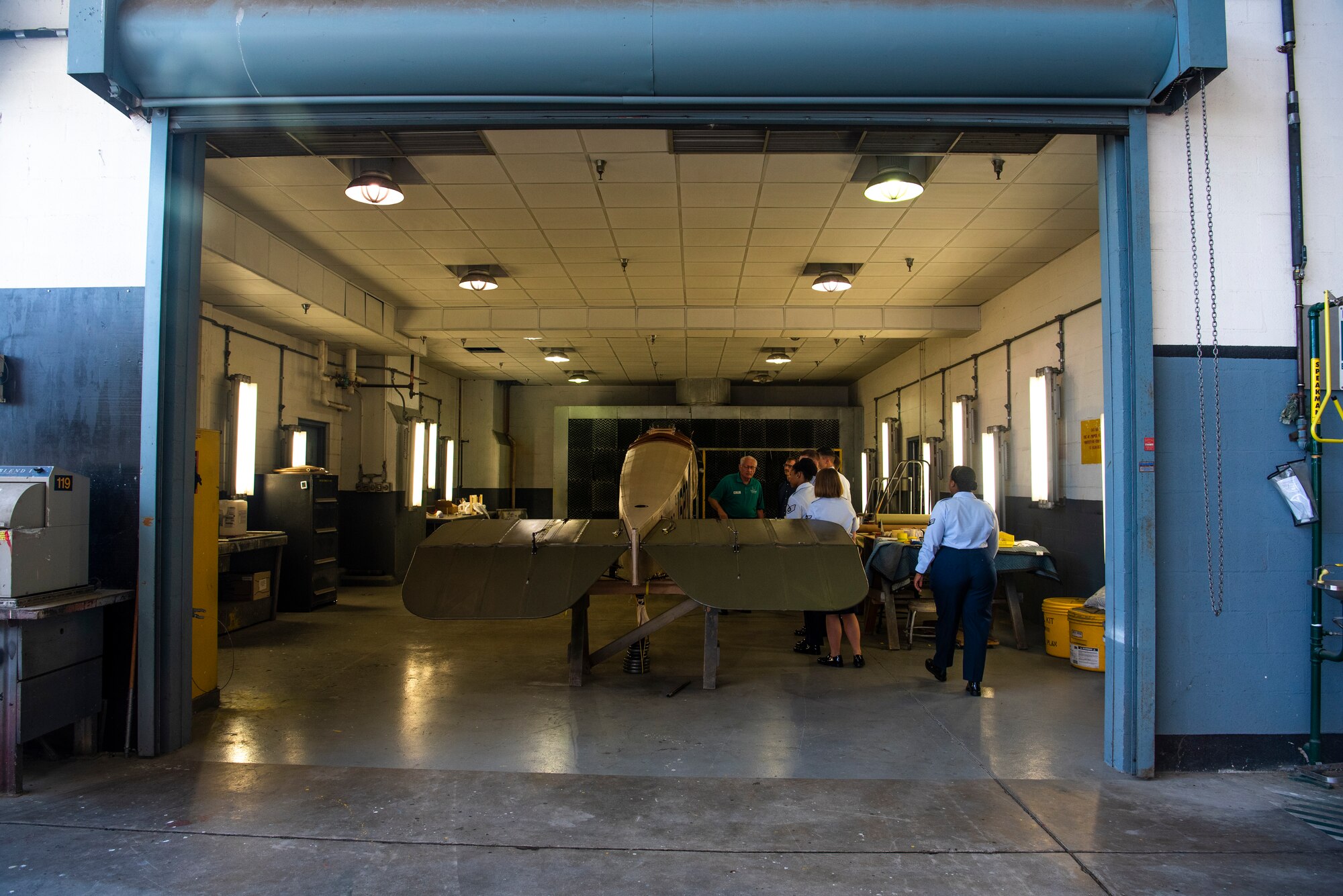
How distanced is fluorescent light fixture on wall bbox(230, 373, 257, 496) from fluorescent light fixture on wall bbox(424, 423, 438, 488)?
12.2 feet

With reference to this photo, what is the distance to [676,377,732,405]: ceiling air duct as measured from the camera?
1634 cm

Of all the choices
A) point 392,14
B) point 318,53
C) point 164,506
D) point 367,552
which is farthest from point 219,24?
point 367,552

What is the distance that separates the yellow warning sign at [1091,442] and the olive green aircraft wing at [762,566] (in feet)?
10.4

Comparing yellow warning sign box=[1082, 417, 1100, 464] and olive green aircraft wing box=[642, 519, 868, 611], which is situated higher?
yellow warning sign box=[1082, 417, 1100, 464]

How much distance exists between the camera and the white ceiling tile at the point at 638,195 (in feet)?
20.2

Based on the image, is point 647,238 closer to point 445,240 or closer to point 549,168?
point 549,168

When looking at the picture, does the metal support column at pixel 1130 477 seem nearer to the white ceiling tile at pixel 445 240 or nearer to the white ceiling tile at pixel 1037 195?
the white ceiling tile at pixel 1037 195

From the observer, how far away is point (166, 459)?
400cm

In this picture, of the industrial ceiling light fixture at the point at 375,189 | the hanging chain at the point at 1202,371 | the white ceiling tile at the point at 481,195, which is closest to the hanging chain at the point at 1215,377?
the hanging chain at the point at 1202,371

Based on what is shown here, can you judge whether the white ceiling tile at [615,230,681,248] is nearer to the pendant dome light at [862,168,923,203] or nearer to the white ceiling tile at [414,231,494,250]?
the white ceiling tile at [414,231,494,250]

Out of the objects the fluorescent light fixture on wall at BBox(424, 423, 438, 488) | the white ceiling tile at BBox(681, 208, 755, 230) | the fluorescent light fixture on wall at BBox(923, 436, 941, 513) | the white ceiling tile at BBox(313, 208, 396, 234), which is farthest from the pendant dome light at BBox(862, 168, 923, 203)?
the fluorescent light fixture on wall at BBox(424, 423, 438, 488)

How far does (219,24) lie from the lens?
3.61m

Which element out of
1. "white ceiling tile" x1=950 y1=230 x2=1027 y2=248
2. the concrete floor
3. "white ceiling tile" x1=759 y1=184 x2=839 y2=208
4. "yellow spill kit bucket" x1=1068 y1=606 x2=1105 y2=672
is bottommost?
the concrete floor

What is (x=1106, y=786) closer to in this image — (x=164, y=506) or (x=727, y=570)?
(x=727, y=570)
